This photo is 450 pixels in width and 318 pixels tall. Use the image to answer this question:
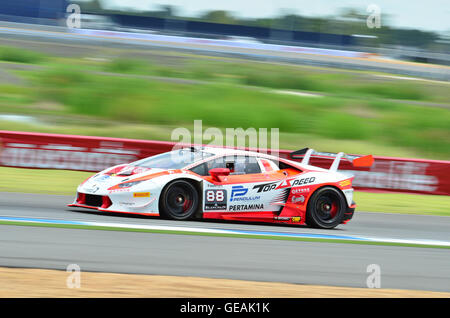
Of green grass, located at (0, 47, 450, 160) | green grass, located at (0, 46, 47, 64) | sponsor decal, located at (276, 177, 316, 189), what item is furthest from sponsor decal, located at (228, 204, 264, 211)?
green grass, located at (0, 46, 47, 64)

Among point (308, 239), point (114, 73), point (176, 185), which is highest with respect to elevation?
point (114, 73)

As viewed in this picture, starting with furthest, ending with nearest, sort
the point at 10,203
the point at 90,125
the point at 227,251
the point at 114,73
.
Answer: the point at 114,73, the point at 90,125, the point at 10,203, the point at 227,251

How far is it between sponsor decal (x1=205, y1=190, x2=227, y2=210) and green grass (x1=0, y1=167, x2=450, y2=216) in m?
4.03

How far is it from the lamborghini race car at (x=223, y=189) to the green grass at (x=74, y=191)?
124 inches

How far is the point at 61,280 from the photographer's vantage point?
545cm

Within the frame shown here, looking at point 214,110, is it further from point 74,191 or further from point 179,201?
point 179,201

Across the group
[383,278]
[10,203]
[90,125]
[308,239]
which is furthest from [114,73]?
[383,278]

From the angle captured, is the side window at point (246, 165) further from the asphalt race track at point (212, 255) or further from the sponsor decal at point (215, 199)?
the asphalt race track at point (212, 255)

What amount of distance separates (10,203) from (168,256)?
13.2 ft

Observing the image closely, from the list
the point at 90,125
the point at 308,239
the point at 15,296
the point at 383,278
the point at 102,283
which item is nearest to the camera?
the point at 15,296

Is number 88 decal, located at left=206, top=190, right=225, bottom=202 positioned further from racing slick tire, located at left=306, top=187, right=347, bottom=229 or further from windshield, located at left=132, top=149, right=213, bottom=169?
racing slick tire, located at left=306, top=187, right=347, bottom=229

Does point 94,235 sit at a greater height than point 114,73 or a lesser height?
lesser

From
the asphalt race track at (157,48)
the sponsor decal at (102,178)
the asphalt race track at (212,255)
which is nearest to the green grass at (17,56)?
the asphalt race track at (157,48)
